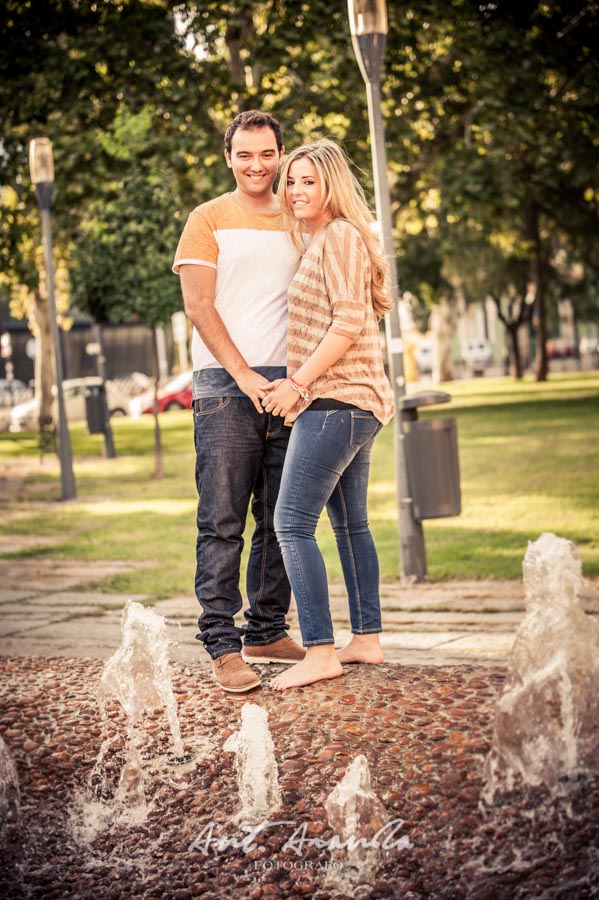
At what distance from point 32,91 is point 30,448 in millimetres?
9297

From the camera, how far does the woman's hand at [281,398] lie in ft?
13.7

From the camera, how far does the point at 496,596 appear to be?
7164 mm

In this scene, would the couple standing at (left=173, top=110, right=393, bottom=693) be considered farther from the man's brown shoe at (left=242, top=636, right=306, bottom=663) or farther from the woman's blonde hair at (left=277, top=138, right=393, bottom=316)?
the man's brown shoe at (left=242, top=636, right=306, bottom=663)

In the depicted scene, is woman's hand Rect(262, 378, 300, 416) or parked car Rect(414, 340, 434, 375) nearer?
woman's hand Rect(262, 378, 300, 416)

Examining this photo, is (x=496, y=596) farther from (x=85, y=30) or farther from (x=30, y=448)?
(x=30, y=448)

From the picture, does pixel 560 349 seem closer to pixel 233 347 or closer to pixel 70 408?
pixel 70 408

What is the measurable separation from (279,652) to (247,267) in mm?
1542

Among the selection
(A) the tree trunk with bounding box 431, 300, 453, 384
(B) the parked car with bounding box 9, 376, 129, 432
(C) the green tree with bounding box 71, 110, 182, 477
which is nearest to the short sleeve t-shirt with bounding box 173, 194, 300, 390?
(C) the green tree with bounding box 71, 110, 182, 477

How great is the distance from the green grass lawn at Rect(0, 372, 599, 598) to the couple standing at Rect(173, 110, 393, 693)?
3.41m

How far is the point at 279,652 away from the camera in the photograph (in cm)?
476

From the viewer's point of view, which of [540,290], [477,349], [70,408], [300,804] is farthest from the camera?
[477,349]

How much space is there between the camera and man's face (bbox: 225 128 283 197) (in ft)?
14.3

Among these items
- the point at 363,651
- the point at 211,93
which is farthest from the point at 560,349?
the point at 363,651

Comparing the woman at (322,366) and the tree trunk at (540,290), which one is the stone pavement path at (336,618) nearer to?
the woman at (322,366)
